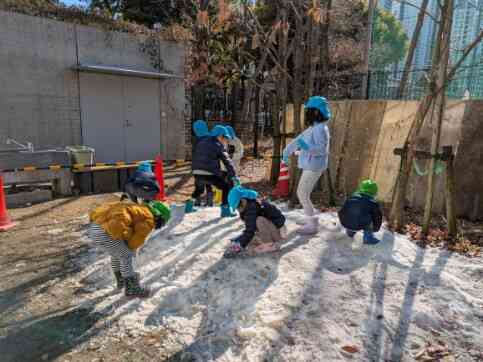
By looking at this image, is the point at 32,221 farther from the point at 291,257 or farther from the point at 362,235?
the point at 362,235

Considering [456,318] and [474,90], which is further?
[474,90]

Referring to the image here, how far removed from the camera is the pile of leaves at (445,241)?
Answer: 4.22 m

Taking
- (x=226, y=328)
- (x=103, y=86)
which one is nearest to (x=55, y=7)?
(x=103, y=86)

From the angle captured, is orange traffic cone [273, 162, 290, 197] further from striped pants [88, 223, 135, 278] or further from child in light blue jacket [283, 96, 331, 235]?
striped pants [88, 223, 135, 278]

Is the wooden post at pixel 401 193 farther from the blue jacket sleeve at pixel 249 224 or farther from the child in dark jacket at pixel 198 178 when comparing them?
the child in dark jacket at pixel 198 178

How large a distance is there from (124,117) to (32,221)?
579cm

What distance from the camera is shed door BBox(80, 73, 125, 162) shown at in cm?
980

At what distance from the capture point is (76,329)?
2.71 m

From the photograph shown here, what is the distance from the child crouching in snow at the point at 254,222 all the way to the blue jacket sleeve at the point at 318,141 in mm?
989

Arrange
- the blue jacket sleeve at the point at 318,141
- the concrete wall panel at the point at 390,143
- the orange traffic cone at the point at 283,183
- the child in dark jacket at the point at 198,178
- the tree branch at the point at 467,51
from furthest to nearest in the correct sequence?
the orange traffic cone at the point at 283,183
the concrete wall panel at the point at 390,143
the child in dark jacket at the point at 198,178
the blue jacket sleeve at the point at 318,141
the tree branch at the point at 467,51

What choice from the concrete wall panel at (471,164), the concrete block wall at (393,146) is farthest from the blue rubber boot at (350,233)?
the concrete wall panel at (471,164)

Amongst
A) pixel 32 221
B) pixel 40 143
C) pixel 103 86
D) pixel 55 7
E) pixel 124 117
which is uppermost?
pixel 55 7

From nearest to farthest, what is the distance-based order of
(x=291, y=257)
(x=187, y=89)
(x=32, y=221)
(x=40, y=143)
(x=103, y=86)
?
(x=291, y=257), (x=32, y=221), (x=40, y=143), (x=103, y=86), (x=187, y=89)

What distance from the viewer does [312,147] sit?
4.47 metres
